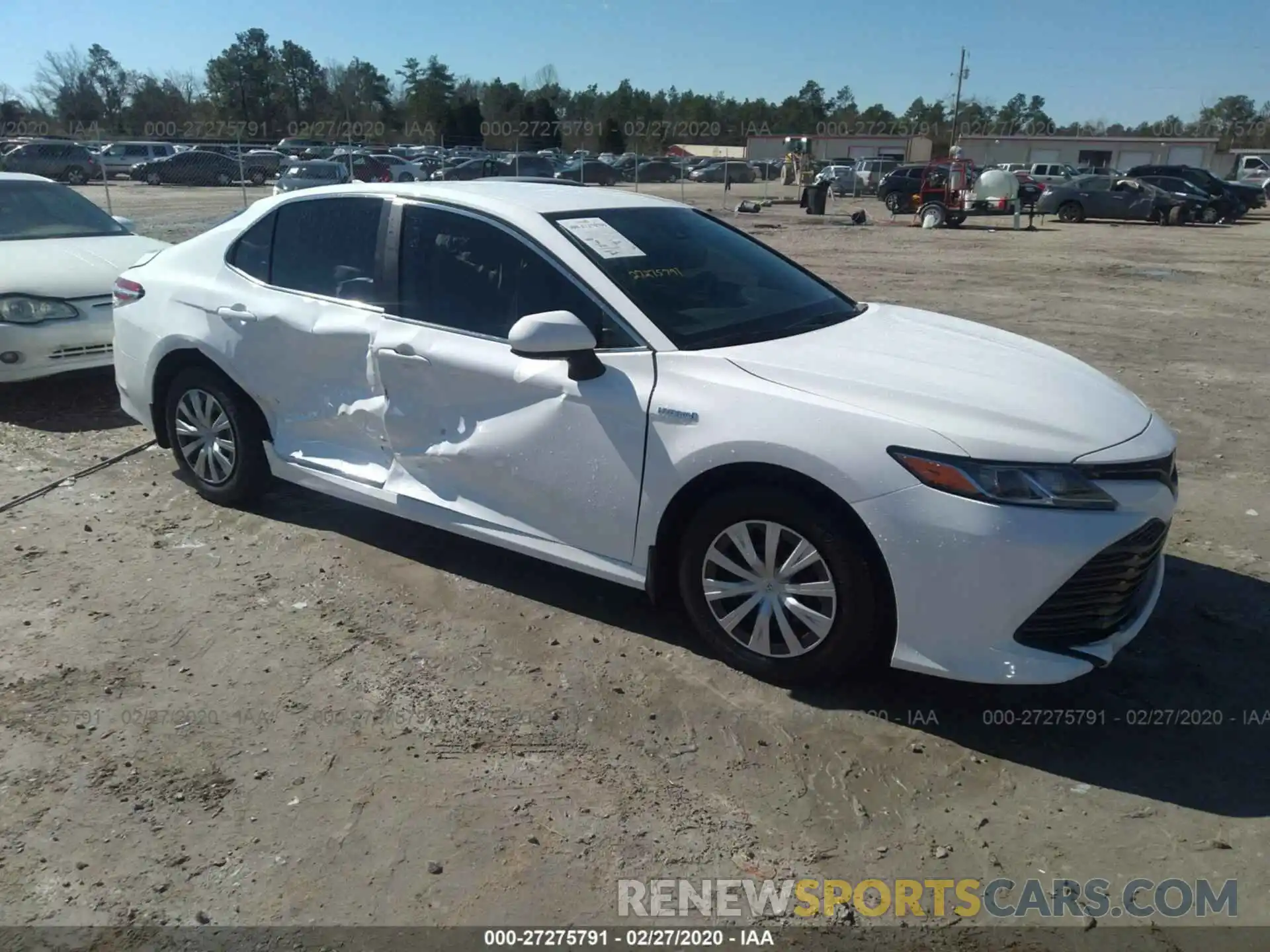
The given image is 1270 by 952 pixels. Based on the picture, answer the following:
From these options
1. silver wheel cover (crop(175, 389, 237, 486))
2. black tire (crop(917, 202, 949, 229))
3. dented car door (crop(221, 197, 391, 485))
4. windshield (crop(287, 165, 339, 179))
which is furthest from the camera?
black tire (crop(917, 202, 949, 229))

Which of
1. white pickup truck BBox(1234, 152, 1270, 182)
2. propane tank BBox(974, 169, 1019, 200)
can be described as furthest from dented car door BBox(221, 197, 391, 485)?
white pickup truck BBox(1234, 152, 1270, 182)

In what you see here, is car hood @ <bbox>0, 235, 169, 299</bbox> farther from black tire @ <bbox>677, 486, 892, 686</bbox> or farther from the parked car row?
the parked car row

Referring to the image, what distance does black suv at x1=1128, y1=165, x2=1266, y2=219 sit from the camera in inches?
1177

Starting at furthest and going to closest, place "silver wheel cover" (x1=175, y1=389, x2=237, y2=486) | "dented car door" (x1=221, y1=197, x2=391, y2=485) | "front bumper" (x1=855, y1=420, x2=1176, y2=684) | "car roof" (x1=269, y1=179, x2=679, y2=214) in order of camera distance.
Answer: "silver wheel cover" (x1=175, y1=389, x2=237, y2=486) → "dented car door" (x1=221, y1=197, x2=391, y2=485) → "car roof" (x1=269, y1=179, x2=679, y2=214) → "front bumper" (x1=855, y1=420, x2=1176, y2=684)

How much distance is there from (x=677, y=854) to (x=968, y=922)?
2.59 feet

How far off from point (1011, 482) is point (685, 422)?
43.8 inches

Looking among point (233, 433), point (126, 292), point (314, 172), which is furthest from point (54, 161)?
point (233, 433)

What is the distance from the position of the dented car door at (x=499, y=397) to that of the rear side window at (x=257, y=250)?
2.95 ft

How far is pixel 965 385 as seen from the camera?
336 cm

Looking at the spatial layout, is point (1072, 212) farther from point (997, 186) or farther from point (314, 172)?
point (314, 172)

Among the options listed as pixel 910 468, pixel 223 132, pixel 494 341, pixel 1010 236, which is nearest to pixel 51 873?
pixel 494 341

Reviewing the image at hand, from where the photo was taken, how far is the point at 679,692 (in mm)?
3555

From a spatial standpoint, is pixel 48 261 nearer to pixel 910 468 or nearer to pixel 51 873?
pixel 51 873

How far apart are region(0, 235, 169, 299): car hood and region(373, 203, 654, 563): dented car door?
13.0 feet
